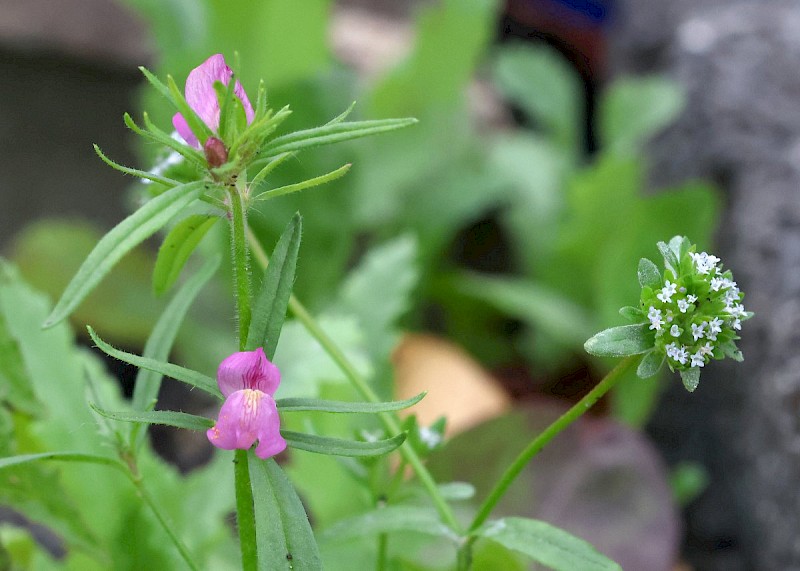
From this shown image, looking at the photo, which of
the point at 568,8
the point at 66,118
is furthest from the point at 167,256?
the point at 568,8

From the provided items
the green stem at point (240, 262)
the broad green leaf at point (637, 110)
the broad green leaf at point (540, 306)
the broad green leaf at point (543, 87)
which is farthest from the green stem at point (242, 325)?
the broad green leaf at point (543, 87)

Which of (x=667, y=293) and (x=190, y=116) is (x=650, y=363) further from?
(x=190, y=116)

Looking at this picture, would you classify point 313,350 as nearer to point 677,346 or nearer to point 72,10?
point 677,346

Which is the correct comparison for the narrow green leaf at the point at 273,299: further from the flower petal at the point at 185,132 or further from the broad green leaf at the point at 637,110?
the broad green leaf at the point at 637,110

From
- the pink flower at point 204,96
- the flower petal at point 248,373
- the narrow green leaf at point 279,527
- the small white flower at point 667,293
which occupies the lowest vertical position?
the narrow green leaf at point 279,527

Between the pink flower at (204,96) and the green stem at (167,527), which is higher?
the pink flower at (204,96)
